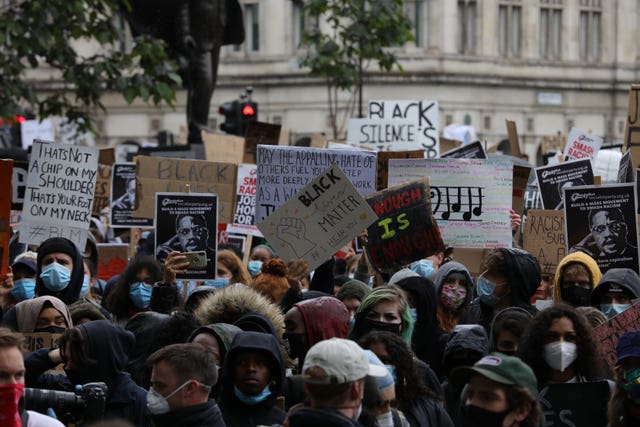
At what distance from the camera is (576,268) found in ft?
28.7

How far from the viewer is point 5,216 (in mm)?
8633

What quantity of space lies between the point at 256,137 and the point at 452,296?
746 cm

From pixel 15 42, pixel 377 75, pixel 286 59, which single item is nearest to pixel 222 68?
pixel 286 59

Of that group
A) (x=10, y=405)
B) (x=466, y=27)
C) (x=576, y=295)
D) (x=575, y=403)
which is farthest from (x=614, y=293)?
(x=466, y=27)

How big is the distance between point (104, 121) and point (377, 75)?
9552 millimetres

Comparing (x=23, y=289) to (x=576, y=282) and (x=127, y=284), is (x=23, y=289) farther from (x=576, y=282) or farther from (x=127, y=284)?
(x=576, y=282)

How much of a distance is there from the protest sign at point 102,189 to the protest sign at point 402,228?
5737 millimetres

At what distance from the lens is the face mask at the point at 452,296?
28.2 ft

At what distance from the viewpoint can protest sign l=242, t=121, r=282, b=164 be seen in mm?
15805

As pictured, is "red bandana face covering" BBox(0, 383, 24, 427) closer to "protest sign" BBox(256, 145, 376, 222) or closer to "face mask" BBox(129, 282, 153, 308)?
"face mask" BBox(129, 282, 153, 308)

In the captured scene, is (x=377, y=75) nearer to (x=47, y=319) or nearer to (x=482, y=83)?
(x=482, y=83)

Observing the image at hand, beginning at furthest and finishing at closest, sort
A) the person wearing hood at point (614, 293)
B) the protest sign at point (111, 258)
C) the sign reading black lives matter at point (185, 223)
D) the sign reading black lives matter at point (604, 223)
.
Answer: the protest sign at point (111, 258) < the sign reading black lives matter at point (185, 223) < the sign reading black lives matter at point (604, 223) < the person wearing hood at point (614, 293)

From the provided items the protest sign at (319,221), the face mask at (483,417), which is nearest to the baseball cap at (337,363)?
the face mask at (483,417)

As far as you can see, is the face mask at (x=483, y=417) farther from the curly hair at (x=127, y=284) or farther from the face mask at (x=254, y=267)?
the face mask at (x=254, y=267)
